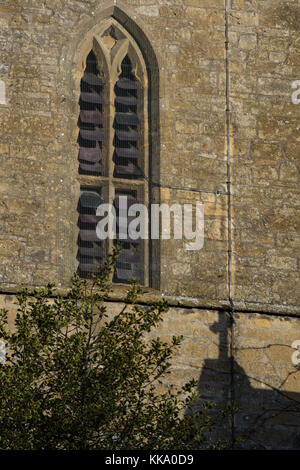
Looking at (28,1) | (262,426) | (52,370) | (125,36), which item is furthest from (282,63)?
(52,370)

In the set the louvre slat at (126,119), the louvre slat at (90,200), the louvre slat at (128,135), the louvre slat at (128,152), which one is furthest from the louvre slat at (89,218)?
Answer: the louvre slat at (126,119)

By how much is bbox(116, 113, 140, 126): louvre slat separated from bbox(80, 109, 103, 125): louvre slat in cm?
21

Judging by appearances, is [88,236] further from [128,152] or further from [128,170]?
[128,152]

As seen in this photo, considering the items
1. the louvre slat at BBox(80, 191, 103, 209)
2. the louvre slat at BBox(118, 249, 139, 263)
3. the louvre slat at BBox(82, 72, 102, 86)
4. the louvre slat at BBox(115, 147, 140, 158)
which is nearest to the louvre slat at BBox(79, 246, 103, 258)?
the louvre slat at BBox(118, 249, 139, 263)

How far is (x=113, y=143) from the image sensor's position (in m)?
17.1

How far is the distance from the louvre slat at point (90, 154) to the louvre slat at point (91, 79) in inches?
27.5

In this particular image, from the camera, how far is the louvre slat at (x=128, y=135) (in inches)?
672

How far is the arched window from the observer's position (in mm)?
16578

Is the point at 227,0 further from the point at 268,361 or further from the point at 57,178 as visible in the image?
the point at 268,361

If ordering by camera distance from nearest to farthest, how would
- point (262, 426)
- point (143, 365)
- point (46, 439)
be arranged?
1. point (46, 439)
2. point (143, 365)
3. point (262, 426)

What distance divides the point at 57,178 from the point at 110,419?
176 inches

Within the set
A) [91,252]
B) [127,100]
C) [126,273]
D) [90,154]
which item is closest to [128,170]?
[90,154]

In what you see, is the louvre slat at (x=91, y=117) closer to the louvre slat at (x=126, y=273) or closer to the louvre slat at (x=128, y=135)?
the louvre slat at (x=128, y=135)

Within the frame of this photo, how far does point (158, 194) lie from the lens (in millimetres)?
16766
